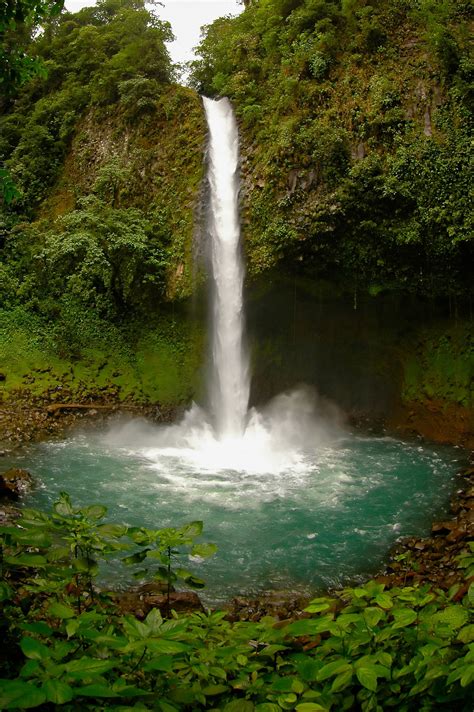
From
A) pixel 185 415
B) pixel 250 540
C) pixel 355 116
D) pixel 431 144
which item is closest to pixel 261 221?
pixel 355 116

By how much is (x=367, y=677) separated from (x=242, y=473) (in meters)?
8.63

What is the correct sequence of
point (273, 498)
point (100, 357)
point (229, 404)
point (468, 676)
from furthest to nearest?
point (100, 357)
point (229, 404)
point (273, 498)
point (468, 676)

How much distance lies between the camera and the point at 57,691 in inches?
56.6

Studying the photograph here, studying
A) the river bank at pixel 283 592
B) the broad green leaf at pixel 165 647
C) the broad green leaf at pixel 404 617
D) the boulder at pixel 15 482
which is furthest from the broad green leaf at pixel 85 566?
the boulder at pixel 15 482

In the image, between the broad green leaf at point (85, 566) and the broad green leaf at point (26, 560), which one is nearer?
the broad green leaf at point (26, 560)

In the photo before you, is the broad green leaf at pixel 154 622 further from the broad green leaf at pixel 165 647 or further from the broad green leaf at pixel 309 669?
the broad green leaf at pixel 309 669

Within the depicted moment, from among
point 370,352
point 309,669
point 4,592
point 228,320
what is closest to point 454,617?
point 309,669

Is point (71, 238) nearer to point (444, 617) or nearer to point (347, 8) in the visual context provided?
point (347, 8)

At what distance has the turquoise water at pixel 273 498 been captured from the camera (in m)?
6.70

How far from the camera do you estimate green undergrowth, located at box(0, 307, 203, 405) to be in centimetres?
1367

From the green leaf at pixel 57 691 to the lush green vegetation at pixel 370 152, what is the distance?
1145 cm

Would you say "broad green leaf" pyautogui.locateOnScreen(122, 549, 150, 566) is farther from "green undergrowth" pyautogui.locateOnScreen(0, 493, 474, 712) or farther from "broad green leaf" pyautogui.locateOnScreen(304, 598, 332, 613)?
"broad green leaf" pyautogui.locateOnScreen(304, 598, 332, 613)

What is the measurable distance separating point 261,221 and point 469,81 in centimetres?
553

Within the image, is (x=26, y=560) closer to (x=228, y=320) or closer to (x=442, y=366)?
(x=228, y=320)
